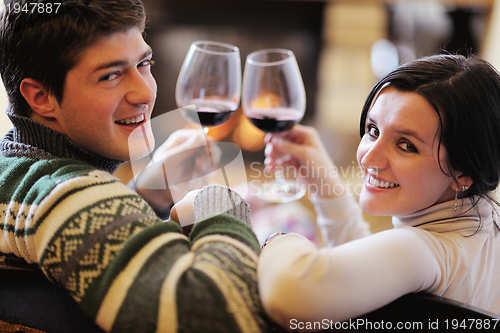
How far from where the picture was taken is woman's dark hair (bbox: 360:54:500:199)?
2.23 feet

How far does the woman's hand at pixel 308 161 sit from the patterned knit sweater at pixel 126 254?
1.83ft

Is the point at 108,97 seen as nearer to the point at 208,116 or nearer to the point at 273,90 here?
the point at 208,116

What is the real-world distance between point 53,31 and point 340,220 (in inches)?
35.3

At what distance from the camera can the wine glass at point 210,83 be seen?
3.27 feet

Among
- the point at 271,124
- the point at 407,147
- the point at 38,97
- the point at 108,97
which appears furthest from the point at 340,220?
the point at 38,97

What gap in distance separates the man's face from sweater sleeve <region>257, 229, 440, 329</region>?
1.45ft

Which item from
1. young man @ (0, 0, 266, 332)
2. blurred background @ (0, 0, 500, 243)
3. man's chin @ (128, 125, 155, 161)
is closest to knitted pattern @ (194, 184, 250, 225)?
young man @ (0, 0, 266, 332)

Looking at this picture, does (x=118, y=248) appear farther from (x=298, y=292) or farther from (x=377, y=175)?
(x=377, y=175)

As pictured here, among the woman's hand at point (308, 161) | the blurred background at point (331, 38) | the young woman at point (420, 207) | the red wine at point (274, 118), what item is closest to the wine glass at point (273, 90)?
the red wine at point (274, 118)

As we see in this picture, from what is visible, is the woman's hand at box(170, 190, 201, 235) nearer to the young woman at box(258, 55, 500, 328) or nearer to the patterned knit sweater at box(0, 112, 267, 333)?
the patterned knit sweater at box(0, 112, 267, 333)

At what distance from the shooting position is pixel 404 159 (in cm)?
71

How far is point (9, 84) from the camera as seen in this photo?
0.81 metres

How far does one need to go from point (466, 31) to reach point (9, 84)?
2497mm

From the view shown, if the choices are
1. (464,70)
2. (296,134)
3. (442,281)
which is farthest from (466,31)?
(442,281)
